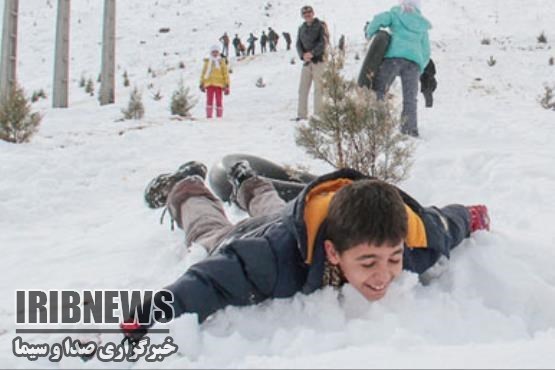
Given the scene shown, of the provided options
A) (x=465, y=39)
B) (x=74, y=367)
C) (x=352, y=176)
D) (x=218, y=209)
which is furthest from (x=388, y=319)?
(x=465, y=39)

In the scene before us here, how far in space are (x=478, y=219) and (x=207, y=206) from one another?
1.29 m

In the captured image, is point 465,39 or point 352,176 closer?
point 352,176

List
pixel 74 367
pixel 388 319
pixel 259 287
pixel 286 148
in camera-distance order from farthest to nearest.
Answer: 1. pixel 286 148
2. pixel 259 287
3. pixel 388 319
4. pixel 74 367

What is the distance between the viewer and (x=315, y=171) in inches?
180

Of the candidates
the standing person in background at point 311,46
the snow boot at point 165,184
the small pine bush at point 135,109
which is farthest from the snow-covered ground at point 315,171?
the standing person in background at point 311,46

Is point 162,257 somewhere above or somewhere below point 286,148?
below

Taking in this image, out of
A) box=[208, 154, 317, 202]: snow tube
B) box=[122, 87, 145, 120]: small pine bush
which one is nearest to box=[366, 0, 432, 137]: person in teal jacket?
box=[208, 154, 317, 202]: snow tube

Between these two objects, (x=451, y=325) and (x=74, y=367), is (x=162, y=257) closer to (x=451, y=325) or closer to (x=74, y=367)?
(x=74, y=367)

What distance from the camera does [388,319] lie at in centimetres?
178

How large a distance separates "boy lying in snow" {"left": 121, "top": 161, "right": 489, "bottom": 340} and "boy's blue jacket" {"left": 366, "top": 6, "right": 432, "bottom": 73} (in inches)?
134

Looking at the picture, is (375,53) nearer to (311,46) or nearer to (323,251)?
(311,46)

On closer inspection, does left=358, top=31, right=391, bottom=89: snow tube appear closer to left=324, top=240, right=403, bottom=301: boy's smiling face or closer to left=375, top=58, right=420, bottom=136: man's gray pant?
left=375, top=58, right=420, bottom=136: man's gray pant

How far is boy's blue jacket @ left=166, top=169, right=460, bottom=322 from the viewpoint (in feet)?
5.89

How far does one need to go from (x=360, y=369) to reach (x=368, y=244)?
518mm
